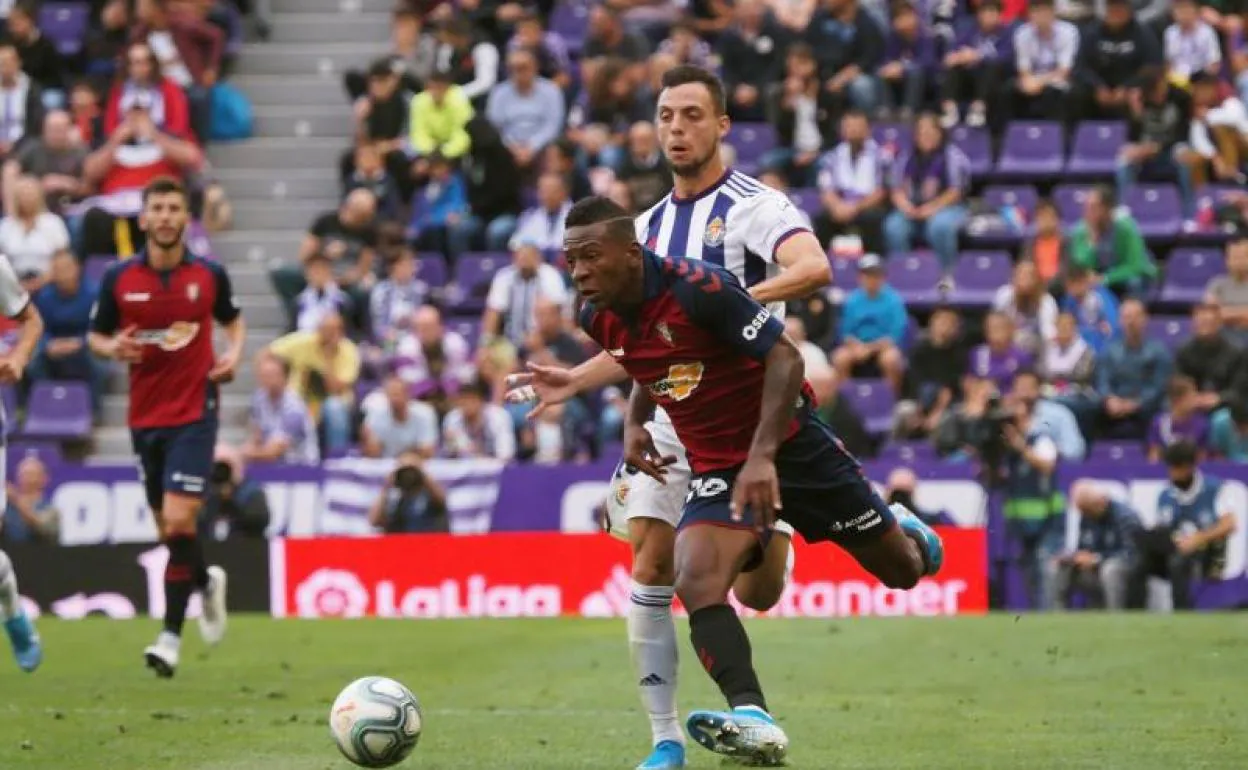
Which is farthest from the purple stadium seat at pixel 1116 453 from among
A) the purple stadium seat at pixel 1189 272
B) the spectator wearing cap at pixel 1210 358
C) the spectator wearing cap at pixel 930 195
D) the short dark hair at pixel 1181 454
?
the spectator wearing cap at pixel 930 195

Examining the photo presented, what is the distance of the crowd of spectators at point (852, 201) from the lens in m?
21.0

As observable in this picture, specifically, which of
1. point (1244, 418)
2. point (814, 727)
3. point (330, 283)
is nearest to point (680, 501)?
point (814, 727)

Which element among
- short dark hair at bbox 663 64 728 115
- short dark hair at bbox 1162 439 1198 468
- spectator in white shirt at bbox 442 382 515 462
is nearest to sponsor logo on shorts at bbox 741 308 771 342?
short dark hair at bbox 663 64 728 115

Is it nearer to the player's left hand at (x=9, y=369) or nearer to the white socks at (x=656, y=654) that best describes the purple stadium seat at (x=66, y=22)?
the player's left hand at (x=9, y=369)

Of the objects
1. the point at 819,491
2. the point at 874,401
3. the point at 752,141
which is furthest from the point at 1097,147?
the point at 819,491

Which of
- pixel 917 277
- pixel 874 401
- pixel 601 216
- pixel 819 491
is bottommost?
pixel 874 401

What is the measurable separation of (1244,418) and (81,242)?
1180 centimetres

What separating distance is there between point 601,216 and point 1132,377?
13494 mm

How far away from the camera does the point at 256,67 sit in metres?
27.5

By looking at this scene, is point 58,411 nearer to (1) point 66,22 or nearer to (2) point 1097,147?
(1) point 66,22

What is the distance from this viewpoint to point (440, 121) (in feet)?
80.6

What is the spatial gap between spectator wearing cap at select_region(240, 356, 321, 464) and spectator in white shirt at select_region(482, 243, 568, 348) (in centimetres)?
198

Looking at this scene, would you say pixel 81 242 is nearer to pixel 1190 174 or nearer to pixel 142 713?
pixel 1190 174

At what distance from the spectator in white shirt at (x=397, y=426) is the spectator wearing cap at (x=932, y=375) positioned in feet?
14.0
